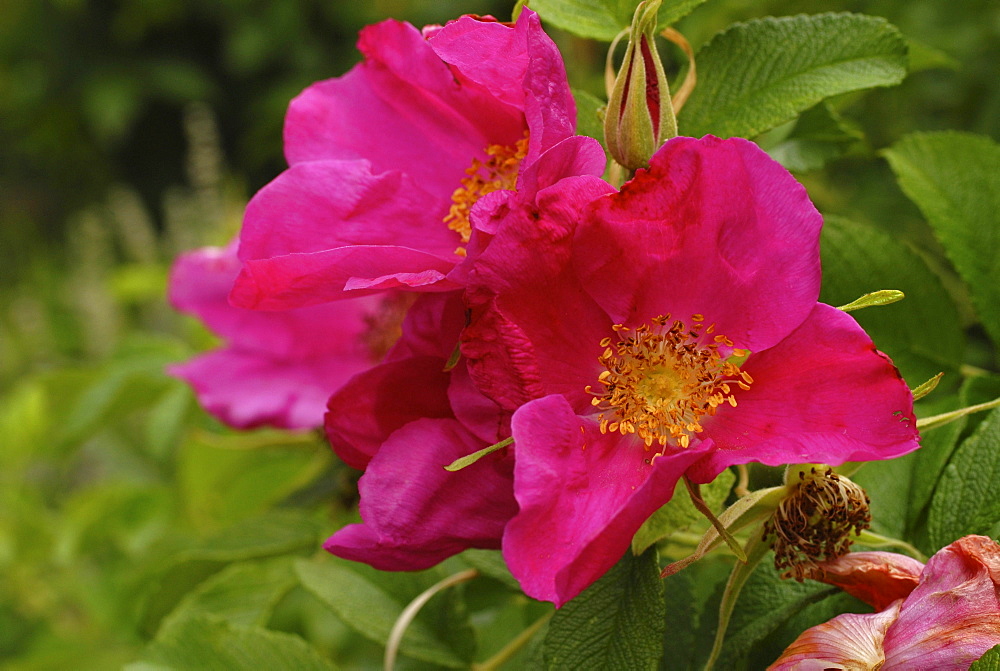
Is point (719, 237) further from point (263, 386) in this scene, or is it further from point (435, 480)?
point (263, 386)

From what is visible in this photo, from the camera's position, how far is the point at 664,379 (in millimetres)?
403

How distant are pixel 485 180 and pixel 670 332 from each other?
4.7 inches

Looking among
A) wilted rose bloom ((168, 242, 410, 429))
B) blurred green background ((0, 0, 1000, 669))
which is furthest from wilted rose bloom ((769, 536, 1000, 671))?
A: wilted rose bloom ((168, 242, 410, 429))

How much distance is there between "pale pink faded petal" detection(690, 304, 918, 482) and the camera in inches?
12.9

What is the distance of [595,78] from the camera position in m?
1.51

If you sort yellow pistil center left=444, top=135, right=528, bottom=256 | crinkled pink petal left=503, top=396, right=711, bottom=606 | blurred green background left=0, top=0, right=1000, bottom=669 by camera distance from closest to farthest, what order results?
crinkled pink petal left=503, top=396, right=711, bottom=606, yellow pistil center left=444, top=135, right=528, bottom=256, blurred green background left=0, top=0, right=1000, bottom=669

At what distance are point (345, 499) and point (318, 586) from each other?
226 millimetres

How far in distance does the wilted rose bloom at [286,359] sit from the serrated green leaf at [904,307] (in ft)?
1.08

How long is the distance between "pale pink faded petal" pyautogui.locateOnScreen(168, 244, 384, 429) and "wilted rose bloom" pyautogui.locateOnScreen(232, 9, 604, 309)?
0.84ft

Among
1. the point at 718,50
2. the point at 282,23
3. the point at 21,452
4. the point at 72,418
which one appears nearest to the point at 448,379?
the point at 718,50

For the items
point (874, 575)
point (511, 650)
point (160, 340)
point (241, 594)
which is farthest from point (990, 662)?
point (160, 340)

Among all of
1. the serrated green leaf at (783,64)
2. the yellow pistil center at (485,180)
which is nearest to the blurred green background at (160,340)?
the serrated green leaf at (783,64)

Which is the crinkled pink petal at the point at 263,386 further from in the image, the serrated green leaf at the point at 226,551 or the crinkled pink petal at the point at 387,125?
the crinkled pink petal at the point at 387,125

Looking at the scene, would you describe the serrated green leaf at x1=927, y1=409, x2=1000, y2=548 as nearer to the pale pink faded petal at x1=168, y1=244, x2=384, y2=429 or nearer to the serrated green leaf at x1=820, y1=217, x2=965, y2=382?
the serrated green leaf at x1=820, y1=217, x2=965, y2=382
